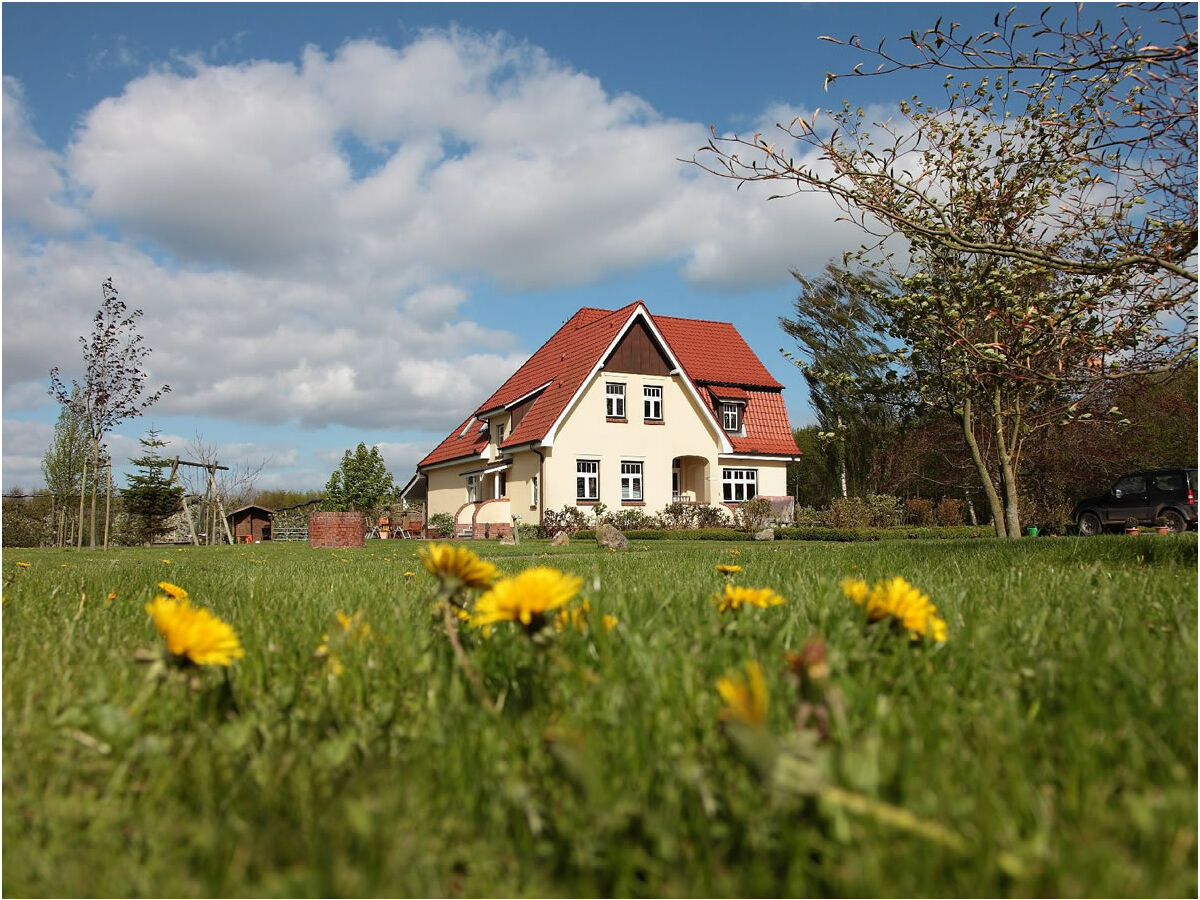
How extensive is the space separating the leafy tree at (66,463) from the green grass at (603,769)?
21.9 meters

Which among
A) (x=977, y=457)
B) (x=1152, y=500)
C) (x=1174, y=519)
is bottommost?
(x=1174, y=519)

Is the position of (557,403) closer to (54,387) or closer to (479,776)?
(54,387)

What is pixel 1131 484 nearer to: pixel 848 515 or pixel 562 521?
pixel 848 515

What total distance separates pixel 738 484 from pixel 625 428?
18.2 ft

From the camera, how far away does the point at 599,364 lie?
28.5 meters

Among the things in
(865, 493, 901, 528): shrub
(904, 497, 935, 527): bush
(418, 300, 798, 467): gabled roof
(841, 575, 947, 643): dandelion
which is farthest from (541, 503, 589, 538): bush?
(841, 575, 947, 643): dandelion

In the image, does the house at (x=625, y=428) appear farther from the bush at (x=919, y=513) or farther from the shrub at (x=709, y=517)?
the bush at (x=919, y=513)

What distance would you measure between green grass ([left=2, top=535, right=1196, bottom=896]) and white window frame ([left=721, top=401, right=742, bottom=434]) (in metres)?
30.4

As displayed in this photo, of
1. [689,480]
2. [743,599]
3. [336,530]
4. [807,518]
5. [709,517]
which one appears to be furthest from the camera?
[689,480]

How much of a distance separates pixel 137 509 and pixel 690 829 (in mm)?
32907

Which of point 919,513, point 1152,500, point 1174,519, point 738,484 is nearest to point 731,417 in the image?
point 738,484

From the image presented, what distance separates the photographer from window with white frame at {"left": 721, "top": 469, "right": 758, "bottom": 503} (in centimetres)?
3192

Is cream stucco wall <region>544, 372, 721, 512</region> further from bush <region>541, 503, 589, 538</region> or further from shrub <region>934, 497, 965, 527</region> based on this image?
shrub <region>934, 497, 965, 527</region>

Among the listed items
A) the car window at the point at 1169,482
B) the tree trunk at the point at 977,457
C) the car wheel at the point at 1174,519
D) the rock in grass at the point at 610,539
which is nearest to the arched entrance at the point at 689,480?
the rock in grass at the point at 610,539
